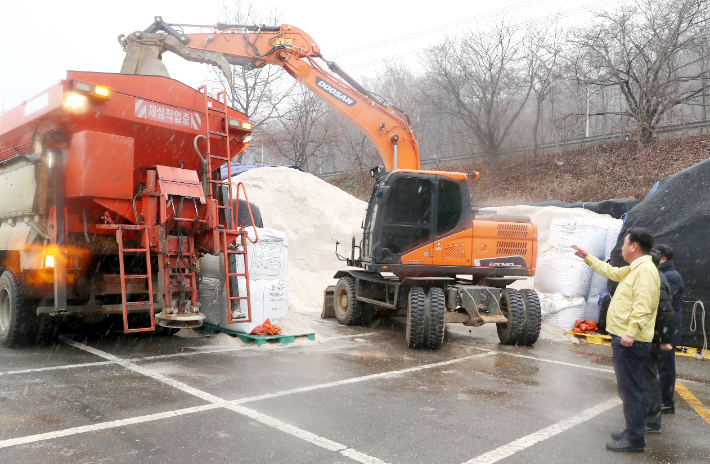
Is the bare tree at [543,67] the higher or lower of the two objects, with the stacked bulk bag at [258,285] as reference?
higher

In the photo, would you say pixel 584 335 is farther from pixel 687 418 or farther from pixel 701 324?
pixel 687 418

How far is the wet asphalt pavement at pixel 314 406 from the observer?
3.91 metres

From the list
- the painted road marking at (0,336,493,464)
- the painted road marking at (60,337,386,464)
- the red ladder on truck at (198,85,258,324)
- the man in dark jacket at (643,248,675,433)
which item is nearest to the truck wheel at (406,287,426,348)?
the painted road marking at (0,336,493,464)

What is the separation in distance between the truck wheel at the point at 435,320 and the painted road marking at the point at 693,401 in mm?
2888

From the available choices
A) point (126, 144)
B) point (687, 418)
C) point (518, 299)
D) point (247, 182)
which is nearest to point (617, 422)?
point (687, 418)

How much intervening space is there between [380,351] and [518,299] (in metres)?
2.32

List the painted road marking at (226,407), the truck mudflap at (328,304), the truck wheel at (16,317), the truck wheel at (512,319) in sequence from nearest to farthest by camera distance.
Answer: the painted road marking at (226,407) → the truck wheel at (16,317) → the truck wheel at (512,319) → the truck mudflap at (328,304)

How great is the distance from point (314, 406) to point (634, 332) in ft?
8.77

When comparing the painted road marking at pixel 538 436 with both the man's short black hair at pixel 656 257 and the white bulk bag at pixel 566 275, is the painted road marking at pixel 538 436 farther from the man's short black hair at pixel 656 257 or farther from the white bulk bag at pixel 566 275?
the white bulk bag at pixel 566 275

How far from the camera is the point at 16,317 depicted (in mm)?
6961

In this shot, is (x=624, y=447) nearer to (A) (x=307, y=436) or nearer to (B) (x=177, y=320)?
(A) (x=307, y=436)

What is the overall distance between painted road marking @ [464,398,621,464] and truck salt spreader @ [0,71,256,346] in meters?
3.67

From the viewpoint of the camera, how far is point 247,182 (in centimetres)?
1683

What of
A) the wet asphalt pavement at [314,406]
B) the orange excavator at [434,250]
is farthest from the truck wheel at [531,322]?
the wet asphalt pavement at [314,406]
